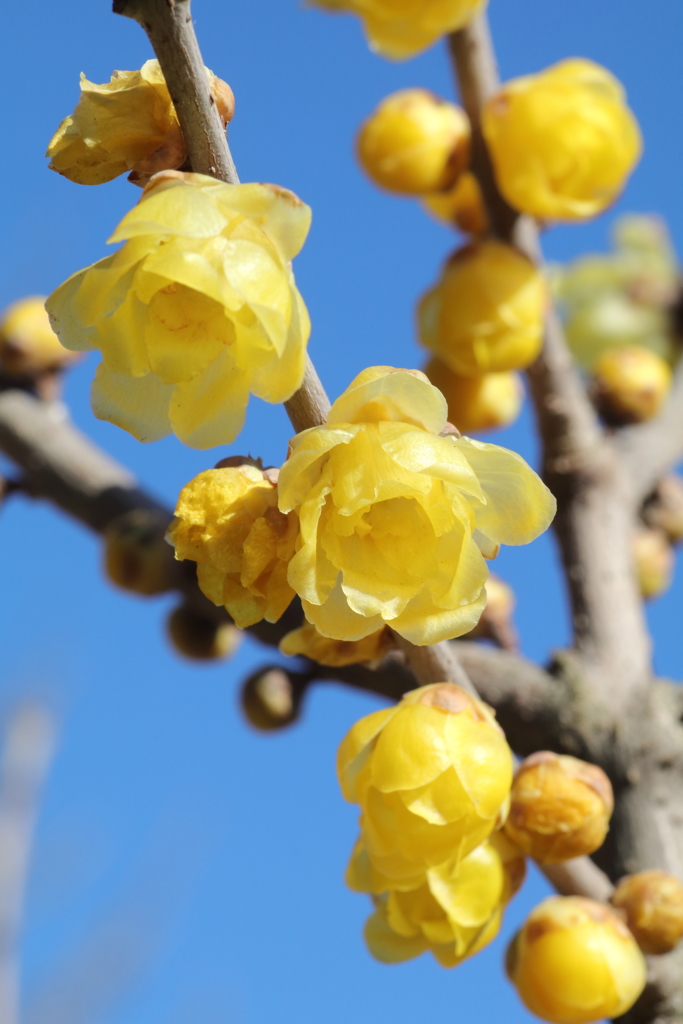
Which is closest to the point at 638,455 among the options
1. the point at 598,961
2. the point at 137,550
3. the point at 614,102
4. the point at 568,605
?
the point at 568,605

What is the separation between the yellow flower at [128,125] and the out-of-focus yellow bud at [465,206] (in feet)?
3.62

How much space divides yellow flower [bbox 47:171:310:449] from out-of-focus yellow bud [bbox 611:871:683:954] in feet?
2.42

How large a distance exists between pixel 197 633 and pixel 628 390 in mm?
1070

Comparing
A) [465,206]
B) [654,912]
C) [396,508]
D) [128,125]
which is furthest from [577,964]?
[465,206]

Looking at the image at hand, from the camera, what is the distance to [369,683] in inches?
61.3

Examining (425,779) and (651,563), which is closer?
(425,779)

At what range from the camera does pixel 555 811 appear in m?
1.00

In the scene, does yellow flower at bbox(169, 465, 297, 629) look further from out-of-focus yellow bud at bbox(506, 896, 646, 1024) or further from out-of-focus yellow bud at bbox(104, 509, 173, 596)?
out-of-focus yellow bud at bbox(104, 509, 173, 596)

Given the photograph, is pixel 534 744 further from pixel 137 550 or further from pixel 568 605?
pixel 137 550

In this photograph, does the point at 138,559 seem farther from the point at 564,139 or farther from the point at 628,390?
the point at 628,390

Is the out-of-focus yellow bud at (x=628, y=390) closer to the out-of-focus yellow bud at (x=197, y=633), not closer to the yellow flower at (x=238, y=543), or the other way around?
the out-of-focus yellow bud at (x=197, y=633)

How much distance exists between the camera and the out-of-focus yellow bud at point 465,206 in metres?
1.87

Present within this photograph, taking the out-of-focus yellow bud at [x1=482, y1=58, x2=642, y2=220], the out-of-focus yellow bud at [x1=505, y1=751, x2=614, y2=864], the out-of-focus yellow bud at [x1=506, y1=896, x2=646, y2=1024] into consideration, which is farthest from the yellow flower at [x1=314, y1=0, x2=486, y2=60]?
the out-of-focus yellow bud at [x1=506, y1=896, x2=646, y2=1024]

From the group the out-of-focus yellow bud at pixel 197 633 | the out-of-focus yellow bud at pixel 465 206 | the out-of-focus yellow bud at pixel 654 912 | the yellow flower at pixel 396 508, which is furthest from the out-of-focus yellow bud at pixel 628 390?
the yellow flower at pixel 396 508
